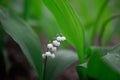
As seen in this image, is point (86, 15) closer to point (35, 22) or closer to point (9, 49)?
point (35, 22)

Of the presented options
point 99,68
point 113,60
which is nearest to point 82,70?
point 99,68

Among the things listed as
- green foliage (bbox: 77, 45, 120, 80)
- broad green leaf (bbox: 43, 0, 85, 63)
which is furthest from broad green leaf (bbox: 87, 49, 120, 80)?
broad green leaf (bbox: 43, 0, 85, 63)

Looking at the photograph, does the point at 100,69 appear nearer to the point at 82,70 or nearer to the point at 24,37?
the point at 82,70

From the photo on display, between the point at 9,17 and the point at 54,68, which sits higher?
the point at 9,17

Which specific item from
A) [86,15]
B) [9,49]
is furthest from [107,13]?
[9,49]

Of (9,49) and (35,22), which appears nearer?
(9,49)

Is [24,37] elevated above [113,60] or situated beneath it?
elevated above

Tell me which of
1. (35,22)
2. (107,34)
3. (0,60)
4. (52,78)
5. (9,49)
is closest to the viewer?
(52,78)

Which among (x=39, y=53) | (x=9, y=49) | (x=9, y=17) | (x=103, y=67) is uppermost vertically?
(x=9, y=49)
